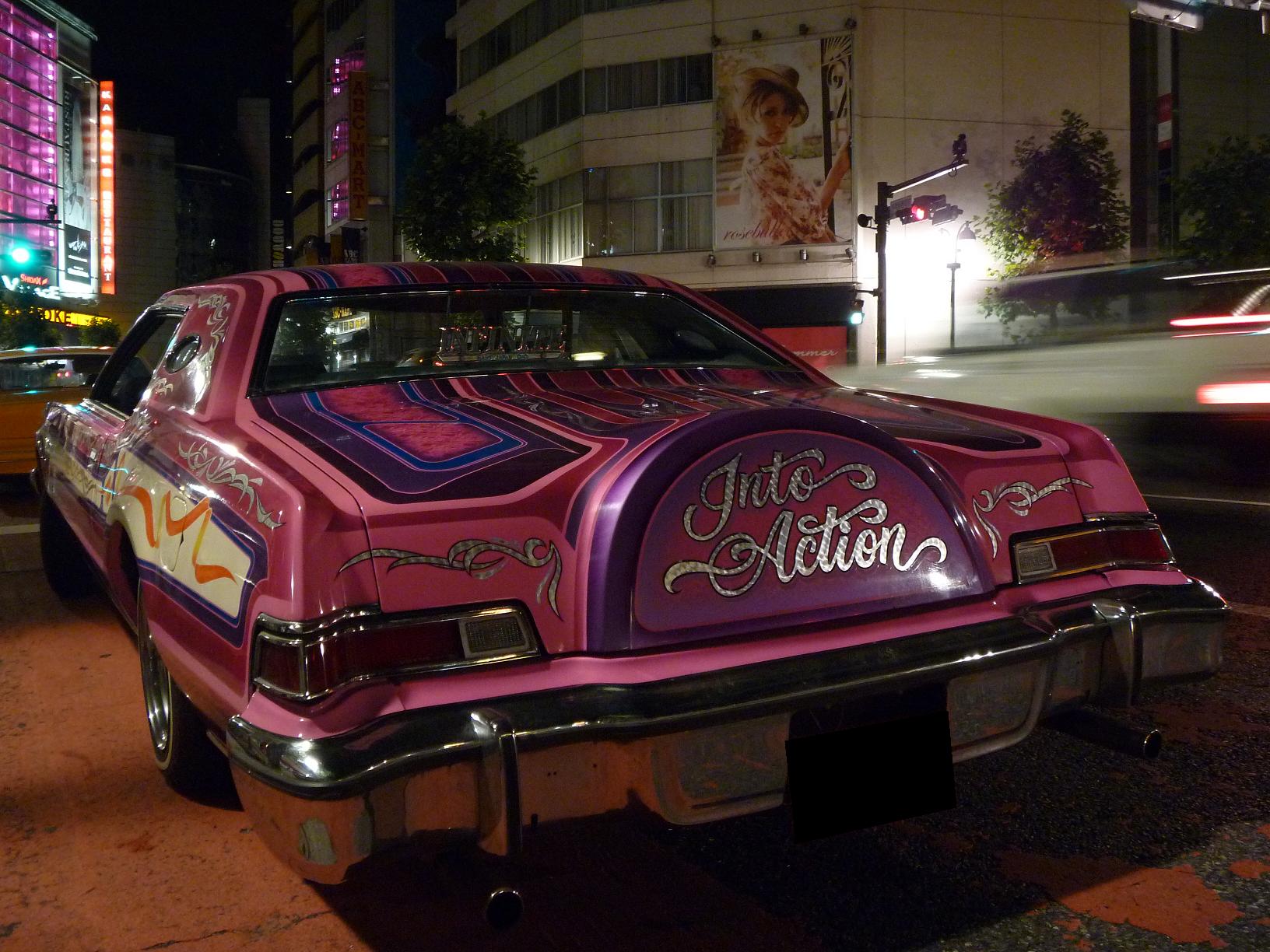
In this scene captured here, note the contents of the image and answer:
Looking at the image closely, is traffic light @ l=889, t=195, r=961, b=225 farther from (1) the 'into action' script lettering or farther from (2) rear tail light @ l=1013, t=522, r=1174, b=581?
(1) the 'into action' script lettering

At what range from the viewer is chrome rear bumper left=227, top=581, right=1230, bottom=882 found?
5.50 feet

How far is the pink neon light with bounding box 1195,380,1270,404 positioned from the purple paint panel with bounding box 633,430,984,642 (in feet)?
16.0

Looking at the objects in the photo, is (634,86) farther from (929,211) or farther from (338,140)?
(338,140)

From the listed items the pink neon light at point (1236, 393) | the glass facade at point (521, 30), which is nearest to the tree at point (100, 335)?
the glass facade at point (521, 30)

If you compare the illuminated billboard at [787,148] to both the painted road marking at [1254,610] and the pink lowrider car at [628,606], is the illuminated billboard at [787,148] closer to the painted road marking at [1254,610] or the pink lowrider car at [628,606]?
the painted road marking at [1254,610]

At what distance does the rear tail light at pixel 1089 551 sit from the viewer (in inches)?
87.8

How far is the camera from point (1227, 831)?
257 centimetres

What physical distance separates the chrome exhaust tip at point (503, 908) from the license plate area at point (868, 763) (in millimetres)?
473

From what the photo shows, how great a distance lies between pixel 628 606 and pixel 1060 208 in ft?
101

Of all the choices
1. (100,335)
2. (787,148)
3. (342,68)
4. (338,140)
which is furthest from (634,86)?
(100,335)

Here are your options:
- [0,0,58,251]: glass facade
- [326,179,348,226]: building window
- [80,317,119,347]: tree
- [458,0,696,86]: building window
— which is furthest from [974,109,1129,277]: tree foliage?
[0,0,58,251]: glass facade

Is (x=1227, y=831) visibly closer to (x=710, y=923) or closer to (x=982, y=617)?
(x=982, y=617)

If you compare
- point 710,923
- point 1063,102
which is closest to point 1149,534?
point 710,923

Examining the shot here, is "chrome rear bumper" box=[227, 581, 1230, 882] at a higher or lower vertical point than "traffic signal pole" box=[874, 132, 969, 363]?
lower
